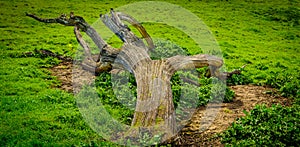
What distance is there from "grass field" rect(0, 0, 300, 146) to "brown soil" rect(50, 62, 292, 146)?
39 centimetres

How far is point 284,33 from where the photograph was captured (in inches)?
760

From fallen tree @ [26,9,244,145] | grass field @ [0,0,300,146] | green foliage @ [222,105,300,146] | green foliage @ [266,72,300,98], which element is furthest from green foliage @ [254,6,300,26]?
green foliage @ [222,105,300,146]

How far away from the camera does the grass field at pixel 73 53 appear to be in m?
A: 8.05

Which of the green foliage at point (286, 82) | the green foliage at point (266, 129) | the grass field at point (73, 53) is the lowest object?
the grass field at point (73, 53)

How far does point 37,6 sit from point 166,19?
799 centimetres

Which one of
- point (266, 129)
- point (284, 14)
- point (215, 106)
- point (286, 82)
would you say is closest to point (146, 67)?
point (215, 106)

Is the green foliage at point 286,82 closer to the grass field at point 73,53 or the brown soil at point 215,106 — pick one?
the grass field at point 73,53

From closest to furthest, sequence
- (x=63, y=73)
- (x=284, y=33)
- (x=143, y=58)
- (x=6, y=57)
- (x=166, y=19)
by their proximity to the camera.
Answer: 1. (x=143, y=58)
2. (x=63, y=73)
3. (x=6, y=57)
4. (x=284, y=33)
5. (x=166, y=19)

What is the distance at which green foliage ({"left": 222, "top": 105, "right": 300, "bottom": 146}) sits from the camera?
7156 millimetres

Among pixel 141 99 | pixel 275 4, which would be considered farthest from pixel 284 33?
pixel 141 99

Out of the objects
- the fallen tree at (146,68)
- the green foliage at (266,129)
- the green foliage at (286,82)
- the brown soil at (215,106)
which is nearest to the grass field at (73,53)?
the green foliage at (286,82)

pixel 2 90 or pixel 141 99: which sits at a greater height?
pixel 141 99

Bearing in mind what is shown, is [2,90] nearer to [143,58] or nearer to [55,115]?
[55,115]

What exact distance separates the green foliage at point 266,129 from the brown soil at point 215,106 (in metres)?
0.40
